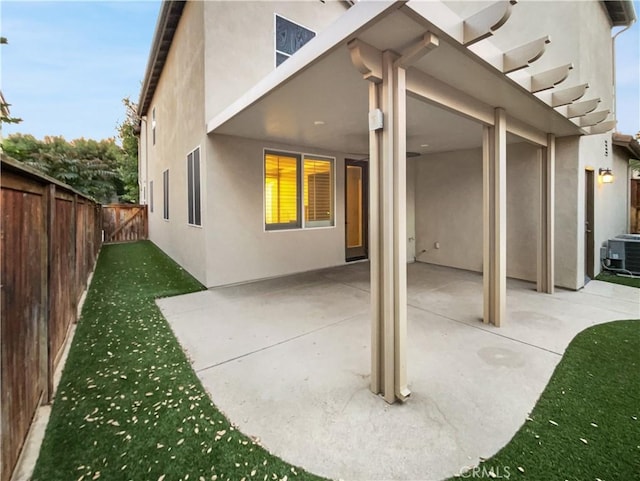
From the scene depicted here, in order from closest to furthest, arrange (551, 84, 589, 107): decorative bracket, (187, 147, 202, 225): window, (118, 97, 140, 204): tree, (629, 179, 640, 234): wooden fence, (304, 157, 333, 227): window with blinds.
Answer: (551, 84, 589, 107): decorative bracket → (187, 147, 202, 225): window → (304, 157, 333, 227): window with blinds → (629, 179, 640, 234): wooden fence → (118, 97, 140, 204): tree

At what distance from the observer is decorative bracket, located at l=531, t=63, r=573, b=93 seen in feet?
9.73

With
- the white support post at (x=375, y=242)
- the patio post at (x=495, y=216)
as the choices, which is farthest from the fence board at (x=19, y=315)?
the patio post at (x=495, y=216)

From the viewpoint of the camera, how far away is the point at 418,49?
7.25 feet

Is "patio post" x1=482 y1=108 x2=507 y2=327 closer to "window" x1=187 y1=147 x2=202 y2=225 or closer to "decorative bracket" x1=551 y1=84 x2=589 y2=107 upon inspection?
"decorative bracket" x1=551 y1=84 x2=589 y2=107

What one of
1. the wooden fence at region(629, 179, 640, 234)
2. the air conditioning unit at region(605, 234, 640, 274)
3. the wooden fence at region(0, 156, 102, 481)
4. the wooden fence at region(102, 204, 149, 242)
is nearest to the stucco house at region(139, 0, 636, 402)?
the air conditioning unit at region(605, 234, 640, 274)

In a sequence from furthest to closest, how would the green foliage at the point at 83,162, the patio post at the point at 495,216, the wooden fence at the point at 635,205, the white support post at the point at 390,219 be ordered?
1. the green foliage at the point at 83,162
2. the wooden fence at the point at 635,205
3. the patio post at the point at 495,216
4. the white support post at the point at 390,219

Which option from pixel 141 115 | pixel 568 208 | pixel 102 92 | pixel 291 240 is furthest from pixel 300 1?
pixel 102 92

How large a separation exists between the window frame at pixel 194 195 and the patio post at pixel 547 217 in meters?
6.06

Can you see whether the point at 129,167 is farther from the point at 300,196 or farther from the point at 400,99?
the point at 400,99

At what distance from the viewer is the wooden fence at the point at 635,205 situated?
9.67 m

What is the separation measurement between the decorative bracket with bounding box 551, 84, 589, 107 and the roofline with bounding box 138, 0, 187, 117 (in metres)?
7.63

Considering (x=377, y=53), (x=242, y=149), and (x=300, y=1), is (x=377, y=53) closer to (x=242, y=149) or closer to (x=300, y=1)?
(x=242, y=149)

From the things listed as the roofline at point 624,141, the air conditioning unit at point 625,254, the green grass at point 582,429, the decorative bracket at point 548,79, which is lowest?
the green grass at point 582,429

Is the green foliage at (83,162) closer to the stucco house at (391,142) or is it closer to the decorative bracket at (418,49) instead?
the stucco house at (391,142)
